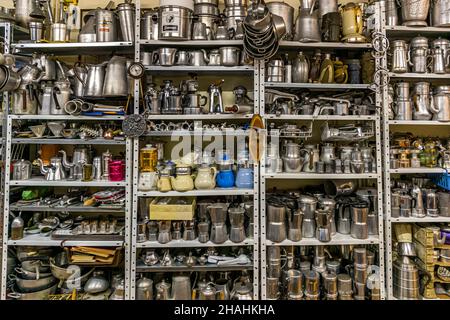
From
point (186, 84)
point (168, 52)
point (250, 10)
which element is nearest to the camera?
point (250, 10)

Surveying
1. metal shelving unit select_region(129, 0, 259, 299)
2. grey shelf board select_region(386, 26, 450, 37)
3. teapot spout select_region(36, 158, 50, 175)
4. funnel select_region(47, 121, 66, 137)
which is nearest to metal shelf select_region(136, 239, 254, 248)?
metal shelving unit select_region(129, 0, 259, 299)

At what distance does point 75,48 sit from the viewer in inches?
67.6

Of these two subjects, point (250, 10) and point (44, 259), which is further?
point (44, 259)

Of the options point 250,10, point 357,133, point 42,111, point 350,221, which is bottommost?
point 350,221

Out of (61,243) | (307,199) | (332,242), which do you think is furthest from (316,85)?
Result: (61,243)

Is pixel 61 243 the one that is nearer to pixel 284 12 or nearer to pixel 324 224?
pixel 324 224

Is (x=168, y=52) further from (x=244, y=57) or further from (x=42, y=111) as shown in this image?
(x=42, y=111)

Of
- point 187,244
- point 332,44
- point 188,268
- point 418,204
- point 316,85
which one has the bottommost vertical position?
point 188,268

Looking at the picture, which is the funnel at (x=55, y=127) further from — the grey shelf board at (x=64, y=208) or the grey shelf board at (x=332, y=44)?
the grey shelf board at (x=332, y=44)

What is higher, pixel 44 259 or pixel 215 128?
pixel 215 128

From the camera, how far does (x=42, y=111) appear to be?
1676 mm

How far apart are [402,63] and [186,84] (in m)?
1.29

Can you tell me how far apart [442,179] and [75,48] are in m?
2.40

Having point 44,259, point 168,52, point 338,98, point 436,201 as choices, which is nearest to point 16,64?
point 168,52
